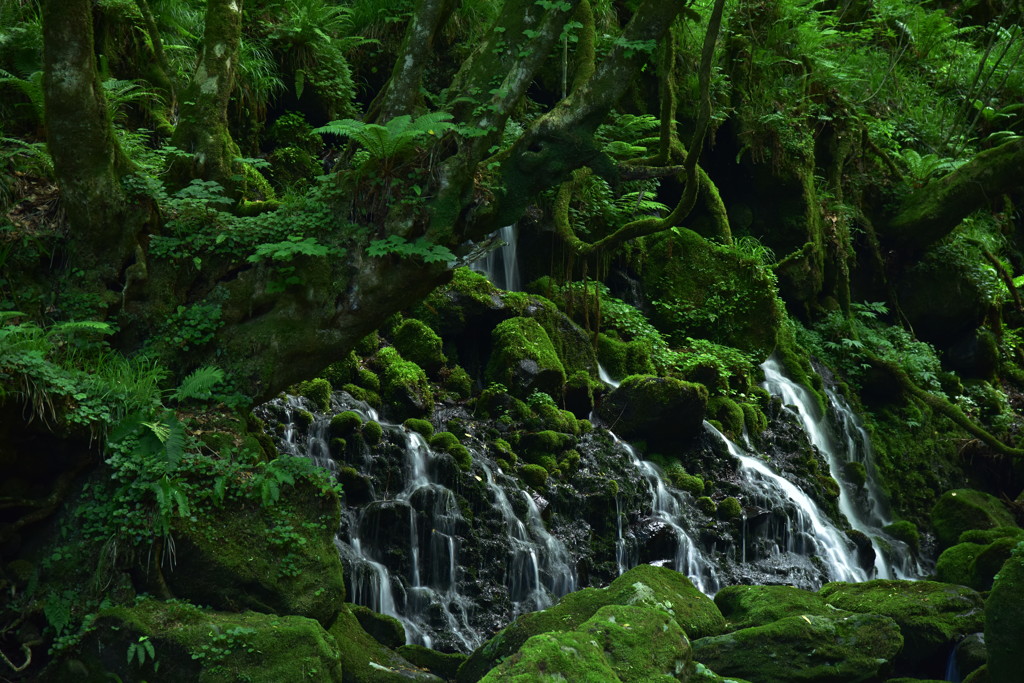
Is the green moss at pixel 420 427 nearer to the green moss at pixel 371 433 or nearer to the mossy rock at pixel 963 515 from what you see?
the green moss at pixel 371 433

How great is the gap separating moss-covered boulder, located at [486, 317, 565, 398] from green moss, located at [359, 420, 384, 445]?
7.27 ft

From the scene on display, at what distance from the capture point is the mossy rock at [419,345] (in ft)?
35.0

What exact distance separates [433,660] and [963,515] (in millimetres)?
9500

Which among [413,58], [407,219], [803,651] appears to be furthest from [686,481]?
[413,58]

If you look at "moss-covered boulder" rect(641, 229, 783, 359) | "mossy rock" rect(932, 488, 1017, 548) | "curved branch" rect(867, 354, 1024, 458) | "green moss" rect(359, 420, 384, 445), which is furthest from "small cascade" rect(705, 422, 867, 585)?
"green moss" rect(359, 420, 384, 445)

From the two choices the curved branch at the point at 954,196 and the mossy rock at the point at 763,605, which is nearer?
the mossy rock at the point at 763,605

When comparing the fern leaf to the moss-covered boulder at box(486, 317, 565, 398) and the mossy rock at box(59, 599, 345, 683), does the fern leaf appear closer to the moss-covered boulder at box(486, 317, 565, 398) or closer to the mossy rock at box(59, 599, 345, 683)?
the mossy rock at box(59, 599, 345, 683)

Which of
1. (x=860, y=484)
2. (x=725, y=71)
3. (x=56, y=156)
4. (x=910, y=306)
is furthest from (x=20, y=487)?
(x=910, y=306)

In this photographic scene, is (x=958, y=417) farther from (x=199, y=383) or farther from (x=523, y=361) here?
(x=199, y=383)

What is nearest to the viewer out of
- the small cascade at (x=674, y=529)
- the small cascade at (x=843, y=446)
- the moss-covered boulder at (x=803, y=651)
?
the moss-covered boulder at (x=803, y=651)

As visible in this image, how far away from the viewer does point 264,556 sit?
18.6 ft

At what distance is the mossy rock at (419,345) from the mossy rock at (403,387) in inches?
8.3

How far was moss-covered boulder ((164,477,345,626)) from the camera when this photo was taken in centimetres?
546

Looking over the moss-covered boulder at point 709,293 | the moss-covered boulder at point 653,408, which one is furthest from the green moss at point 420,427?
the moss-covered boulder at point 709,293
